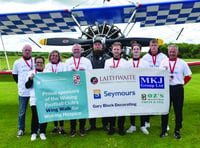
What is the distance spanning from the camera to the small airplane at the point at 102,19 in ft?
25.3

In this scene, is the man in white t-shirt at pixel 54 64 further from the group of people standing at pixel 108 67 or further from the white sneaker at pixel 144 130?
the white sneaker at pixel 144 130

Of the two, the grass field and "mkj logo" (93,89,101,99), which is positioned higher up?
"mkj logo" (93,89,101,99)

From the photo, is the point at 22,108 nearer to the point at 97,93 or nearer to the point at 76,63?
the point at 76,63

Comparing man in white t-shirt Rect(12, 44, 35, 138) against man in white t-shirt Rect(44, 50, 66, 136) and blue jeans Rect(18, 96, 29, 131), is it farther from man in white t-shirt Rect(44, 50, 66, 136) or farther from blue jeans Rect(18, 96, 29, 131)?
man in white t-shirt Rect(44, 50, 66, 136)

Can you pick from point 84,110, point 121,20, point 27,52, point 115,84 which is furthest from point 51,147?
point 121,20

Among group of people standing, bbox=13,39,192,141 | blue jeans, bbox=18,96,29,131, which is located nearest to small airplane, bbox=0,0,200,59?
group of people standing, bbox=13,39,192,141

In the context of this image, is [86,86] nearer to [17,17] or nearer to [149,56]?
[149,56]

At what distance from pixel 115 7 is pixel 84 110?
5260mm

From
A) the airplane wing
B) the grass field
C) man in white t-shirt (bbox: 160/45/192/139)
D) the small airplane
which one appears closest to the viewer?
the grass field

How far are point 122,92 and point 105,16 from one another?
566 cm

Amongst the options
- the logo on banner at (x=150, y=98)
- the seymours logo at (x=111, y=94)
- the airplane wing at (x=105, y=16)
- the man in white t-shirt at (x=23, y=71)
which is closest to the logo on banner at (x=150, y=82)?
the logo on banner at (x=150, y=98)

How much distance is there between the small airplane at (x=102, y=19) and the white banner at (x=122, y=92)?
292 cm

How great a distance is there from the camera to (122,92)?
4441 millimetres

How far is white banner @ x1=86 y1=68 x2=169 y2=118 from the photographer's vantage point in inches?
175
